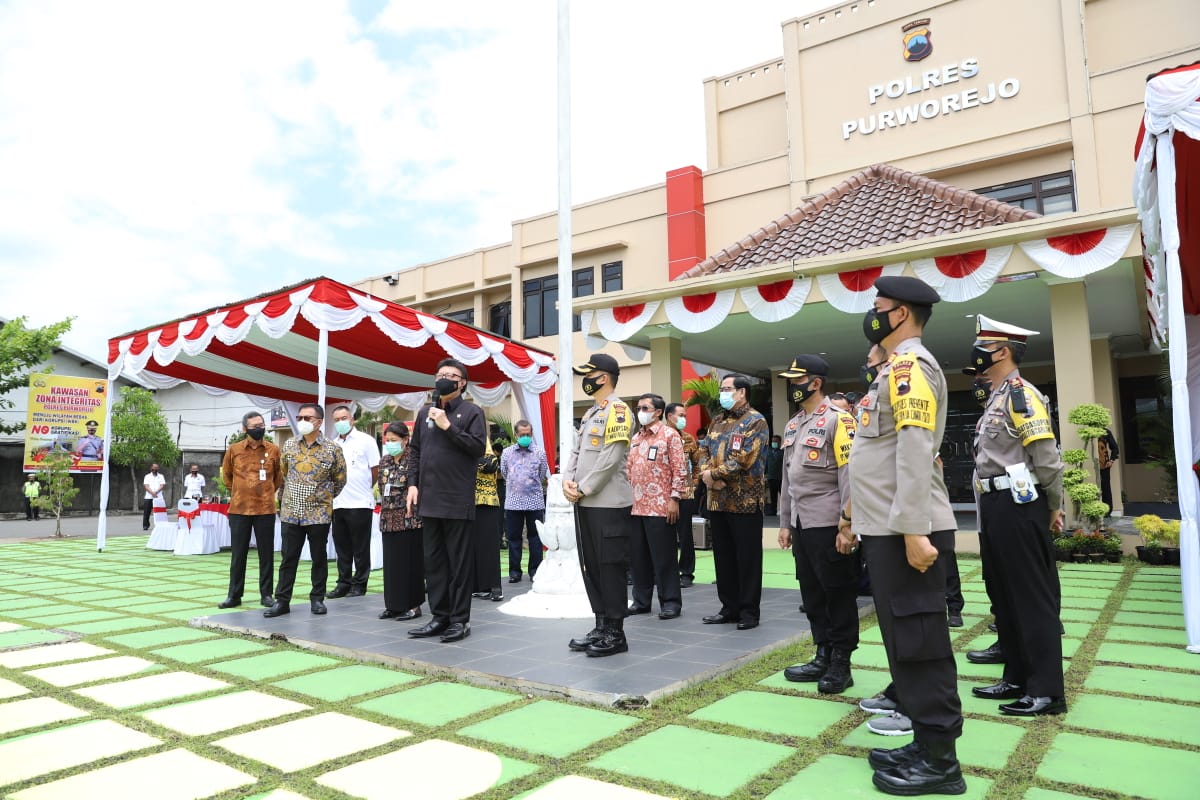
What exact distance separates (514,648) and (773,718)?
1.71 m

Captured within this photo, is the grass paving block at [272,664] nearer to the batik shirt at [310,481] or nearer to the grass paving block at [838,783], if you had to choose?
the batik shirt at [310,481]

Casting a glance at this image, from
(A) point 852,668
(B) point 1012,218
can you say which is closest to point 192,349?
(A) point 852,668

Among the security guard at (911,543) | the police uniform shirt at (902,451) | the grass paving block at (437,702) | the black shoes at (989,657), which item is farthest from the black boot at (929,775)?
the black shoes at (989,657)

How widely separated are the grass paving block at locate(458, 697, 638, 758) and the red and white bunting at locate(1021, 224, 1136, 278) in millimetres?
6620

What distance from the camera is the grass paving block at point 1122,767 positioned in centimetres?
235

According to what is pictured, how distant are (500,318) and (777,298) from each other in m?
13.9

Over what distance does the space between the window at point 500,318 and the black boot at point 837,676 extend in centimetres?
1834

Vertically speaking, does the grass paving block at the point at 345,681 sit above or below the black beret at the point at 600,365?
below

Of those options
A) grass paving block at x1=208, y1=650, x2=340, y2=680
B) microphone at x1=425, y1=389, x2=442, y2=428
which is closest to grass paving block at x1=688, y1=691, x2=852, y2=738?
grass paving block at x1=208, y1=650, x2=340, y2=680

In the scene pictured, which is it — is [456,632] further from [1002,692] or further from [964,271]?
[964,271]

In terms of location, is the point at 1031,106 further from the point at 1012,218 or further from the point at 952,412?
the point at 1012,218

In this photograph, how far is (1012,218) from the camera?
8211 mm

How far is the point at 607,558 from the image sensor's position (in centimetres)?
403

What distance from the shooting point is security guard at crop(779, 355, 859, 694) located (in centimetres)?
354
